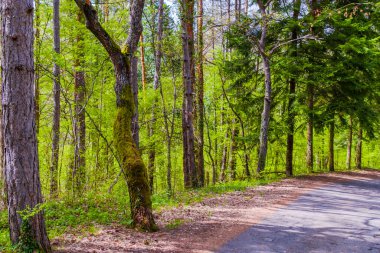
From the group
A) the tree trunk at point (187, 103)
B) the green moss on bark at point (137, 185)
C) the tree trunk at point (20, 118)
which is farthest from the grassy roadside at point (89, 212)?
the tree trunk at point (187, 103)

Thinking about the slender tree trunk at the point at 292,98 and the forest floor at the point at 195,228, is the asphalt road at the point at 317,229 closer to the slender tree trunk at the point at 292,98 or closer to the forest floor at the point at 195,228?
the forest floor at the point at 195,228

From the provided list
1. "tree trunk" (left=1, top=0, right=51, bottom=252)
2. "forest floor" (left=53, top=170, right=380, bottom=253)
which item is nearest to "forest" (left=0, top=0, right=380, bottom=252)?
"tree trunk" (left=1, top=0, right=51, bottom=252)

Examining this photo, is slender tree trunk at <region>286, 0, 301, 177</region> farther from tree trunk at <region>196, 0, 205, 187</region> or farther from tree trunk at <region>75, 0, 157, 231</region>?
tree trunk at <region>75, 0, 157, 231</region>

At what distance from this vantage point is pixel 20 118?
463 cm

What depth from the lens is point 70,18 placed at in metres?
12.7

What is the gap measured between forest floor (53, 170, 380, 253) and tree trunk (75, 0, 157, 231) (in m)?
0.46

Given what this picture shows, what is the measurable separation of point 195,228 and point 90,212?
268 cm

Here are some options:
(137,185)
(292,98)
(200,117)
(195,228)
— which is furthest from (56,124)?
(292,98)

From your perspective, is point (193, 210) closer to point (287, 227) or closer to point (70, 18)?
point (287, 227)

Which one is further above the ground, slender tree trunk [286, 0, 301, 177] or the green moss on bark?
slender tree trunk [286, 0, 301, 177]

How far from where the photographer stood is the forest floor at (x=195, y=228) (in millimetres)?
5777

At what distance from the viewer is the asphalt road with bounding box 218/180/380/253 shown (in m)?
5.99

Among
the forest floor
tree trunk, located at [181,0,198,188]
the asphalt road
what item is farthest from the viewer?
tree trunk, located at [181,0,198,188]

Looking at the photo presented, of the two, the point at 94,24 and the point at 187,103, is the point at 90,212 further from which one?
the point at 187,103
